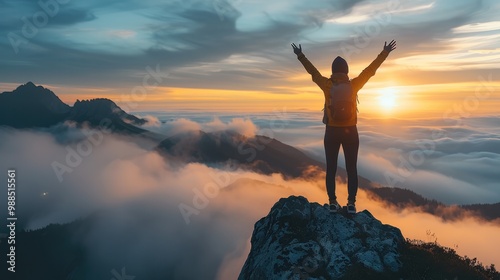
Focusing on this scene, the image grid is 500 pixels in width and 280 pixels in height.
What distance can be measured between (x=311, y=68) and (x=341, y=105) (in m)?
1.92

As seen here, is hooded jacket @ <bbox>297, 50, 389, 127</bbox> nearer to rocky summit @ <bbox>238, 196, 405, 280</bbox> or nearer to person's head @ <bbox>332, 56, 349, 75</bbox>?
person's head @ <bbox>332, 56, 349, 75</bbox>

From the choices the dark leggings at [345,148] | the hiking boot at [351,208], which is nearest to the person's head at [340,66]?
the dark leggings at [345,148]

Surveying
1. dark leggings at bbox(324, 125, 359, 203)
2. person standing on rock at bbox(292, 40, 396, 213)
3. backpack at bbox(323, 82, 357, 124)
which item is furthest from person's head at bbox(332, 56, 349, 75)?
dark leggings at bbox(324, 125, 359, 203)

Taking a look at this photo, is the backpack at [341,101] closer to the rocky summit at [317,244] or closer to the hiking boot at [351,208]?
the hiking boot at [351,208]

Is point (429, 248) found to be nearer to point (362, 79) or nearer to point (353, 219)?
point (353, 219)

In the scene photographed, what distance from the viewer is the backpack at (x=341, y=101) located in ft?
40.1

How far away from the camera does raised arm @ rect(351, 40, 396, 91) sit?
12.3 m

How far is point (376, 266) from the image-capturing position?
11.5 metres

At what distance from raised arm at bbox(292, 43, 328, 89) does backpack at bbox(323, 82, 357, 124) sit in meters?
0.62

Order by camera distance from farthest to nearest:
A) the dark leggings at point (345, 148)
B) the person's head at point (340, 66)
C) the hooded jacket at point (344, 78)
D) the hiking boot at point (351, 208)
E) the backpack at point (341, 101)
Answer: the hiking boot at point (351, 208)
the dark leggings at point (345, 148)
the person's head at point (340, 66)
the hooded jacket at point (344, 78)
the backpack at point (341, 101)

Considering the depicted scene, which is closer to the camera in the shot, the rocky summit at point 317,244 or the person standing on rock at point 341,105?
the rocky summit at point 317,244

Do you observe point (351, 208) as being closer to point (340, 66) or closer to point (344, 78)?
point (344, 78)

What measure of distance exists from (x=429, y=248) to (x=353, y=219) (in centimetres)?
295

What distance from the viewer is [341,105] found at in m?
12.3
